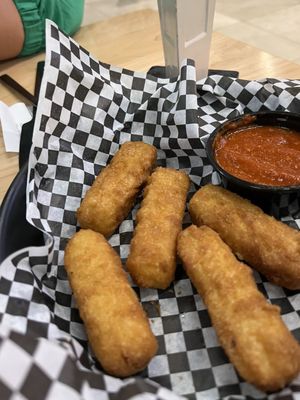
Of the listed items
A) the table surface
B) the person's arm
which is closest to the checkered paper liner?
the table surface

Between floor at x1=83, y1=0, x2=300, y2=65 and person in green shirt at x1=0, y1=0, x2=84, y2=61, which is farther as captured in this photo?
floor at x1=83, y1=0, x2=300, y2=65

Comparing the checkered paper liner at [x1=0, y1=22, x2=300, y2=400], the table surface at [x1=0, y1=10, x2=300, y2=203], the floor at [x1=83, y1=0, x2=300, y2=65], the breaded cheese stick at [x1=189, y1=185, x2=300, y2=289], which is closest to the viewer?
the checkered paper liner at [x1=0, y1=22, x2=300, y2=400]

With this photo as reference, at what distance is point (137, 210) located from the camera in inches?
68.9

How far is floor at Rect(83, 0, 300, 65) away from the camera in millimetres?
3469

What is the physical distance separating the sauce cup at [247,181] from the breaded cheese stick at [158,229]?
18 centimetres

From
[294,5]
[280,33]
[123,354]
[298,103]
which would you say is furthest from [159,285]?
[294,5]

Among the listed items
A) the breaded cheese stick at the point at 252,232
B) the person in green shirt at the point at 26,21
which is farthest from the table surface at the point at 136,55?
the breaded cheese stick at the point at 252,232

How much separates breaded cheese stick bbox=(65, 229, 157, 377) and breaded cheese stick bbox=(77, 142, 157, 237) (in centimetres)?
9

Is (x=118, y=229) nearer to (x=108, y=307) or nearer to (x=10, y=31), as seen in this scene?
(x=108, y=307)

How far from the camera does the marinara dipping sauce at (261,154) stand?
1.54 metres

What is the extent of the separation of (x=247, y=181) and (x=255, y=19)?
296cm

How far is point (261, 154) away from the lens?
162 centimetres

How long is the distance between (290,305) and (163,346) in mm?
409

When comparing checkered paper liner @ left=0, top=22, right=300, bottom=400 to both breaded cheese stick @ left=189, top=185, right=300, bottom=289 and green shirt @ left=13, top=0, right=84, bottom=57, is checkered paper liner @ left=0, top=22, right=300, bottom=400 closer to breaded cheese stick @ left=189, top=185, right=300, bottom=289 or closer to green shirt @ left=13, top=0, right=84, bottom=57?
breaded cheese stick @ left=189, top=185, right=300, bottom=289
